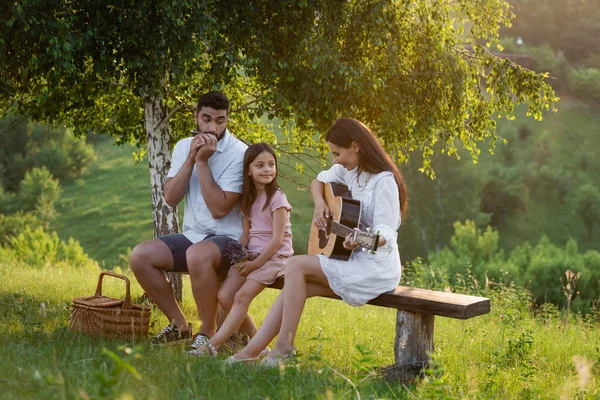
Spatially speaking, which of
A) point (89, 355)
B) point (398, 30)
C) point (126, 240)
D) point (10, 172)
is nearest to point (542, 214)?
point (126, 240)

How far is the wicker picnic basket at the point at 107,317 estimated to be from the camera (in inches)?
181

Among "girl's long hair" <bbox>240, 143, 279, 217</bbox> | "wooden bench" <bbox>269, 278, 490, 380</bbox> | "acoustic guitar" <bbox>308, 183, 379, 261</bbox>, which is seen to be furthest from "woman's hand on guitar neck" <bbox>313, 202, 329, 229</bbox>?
"wooden bench" <bbox>269, 278, 490, 380</bbox>

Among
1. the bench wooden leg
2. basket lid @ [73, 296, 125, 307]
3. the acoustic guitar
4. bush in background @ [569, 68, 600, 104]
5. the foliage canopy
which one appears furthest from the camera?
bush in background @ [569, 68, 600, 104]

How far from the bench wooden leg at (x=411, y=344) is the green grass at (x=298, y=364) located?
0.48ft

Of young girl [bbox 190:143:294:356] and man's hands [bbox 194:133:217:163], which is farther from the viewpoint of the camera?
man's hands [bbox 194:133:217:163]

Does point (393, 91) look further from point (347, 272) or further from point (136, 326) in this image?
point (136, 326)

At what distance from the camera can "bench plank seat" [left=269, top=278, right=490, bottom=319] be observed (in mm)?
3999

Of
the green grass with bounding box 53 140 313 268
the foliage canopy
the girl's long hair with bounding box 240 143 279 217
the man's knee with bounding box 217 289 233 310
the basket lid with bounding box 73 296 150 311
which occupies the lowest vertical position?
the green grass with bounding box 53 140 313 268

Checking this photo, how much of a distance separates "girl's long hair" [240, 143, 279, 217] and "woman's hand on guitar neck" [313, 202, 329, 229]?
12.8 inches

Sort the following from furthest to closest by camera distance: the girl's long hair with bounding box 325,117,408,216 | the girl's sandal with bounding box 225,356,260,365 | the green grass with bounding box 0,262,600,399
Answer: the girl's long hair with bounding box 325,117,408,216 → the girl's sandal with bounding box 225,356,260,365 → the green grass with bounding box 0,262,600,399

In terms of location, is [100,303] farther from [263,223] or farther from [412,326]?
[412,326]

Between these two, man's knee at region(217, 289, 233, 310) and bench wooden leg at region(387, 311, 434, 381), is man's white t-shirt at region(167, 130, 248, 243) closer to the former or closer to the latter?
man's knee at region(217, 289, 233, 310)

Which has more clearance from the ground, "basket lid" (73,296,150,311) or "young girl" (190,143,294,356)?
"young girl" (190,143,294,356)

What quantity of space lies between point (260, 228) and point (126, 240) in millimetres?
45508
